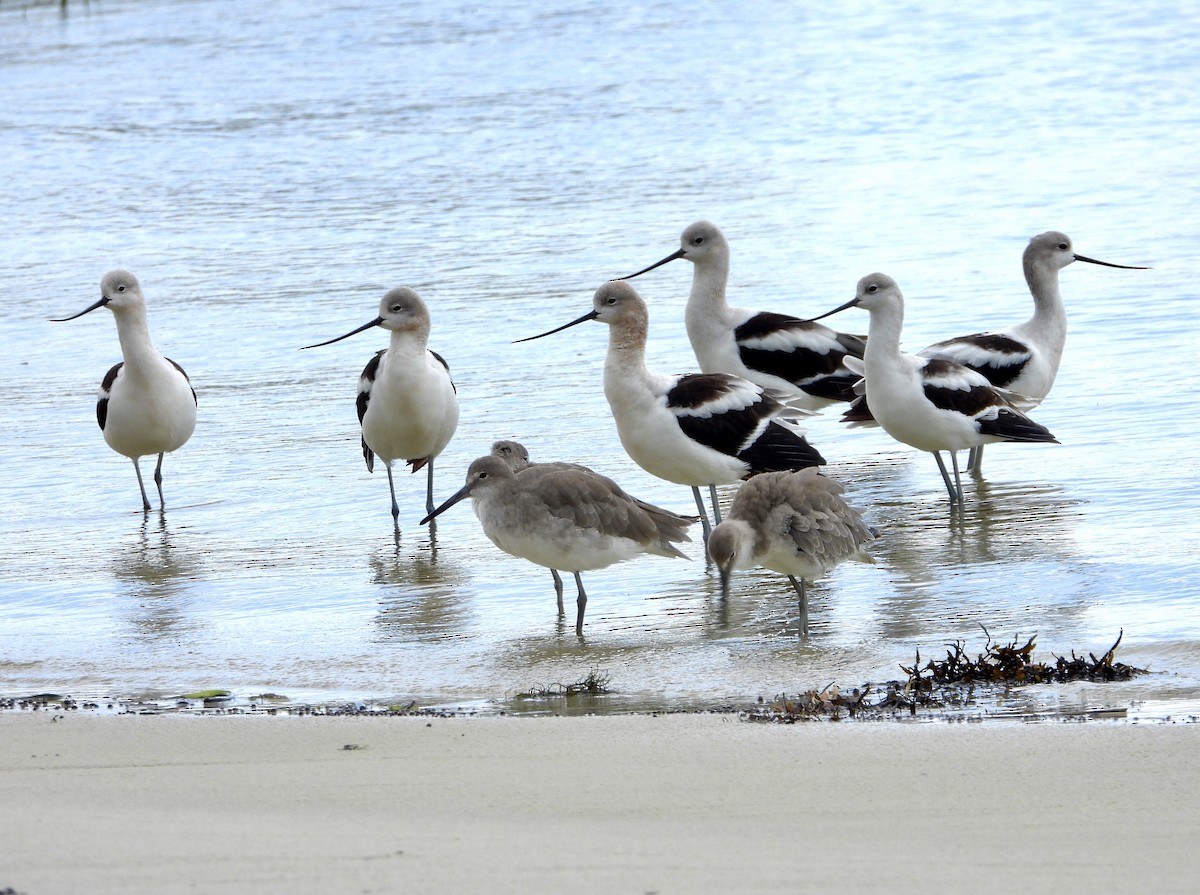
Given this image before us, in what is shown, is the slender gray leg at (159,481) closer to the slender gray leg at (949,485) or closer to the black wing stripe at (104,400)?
the black wing stripe at (104,400)

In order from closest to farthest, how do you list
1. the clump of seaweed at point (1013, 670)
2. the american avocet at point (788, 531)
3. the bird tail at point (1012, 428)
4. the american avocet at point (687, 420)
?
the clump of seaweed at point (1013, 670) → the american avocet at point (788, 531) → the american avocet at point (687, 420) → the bird tail at point (1012, 428)

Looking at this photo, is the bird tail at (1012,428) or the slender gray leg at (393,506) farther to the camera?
the slender gray leg at (393,506)

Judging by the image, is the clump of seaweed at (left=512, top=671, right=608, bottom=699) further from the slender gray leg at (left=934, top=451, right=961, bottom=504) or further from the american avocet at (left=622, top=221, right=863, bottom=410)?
the american avocet at (left=622, top=221, right=863, bottom=410)

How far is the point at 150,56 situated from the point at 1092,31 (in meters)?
16.8

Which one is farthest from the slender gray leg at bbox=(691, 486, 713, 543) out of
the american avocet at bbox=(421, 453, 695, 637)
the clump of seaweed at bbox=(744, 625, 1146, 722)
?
the clump of seaweed at bbox=(744, 625, 1146, 722)

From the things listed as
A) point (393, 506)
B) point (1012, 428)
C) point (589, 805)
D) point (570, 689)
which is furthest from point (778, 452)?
point (589, 805)

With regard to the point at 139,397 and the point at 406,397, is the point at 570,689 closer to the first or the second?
the point at 406,397

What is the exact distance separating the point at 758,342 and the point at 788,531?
11.8 feet

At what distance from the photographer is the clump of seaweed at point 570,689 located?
19.2 ft

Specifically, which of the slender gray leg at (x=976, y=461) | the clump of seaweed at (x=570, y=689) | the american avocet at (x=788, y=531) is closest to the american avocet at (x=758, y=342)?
the slender gray leg at (x=976, y=461)

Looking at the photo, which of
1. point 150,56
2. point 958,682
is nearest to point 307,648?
point 958,682

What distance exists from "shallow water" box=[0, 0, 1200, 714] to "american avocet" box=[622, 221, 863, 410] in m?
0.46

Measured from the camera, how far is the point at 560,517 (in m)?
6.63

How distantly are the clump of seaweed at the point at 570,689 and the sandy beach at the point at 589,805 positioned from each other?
45 centimetres
